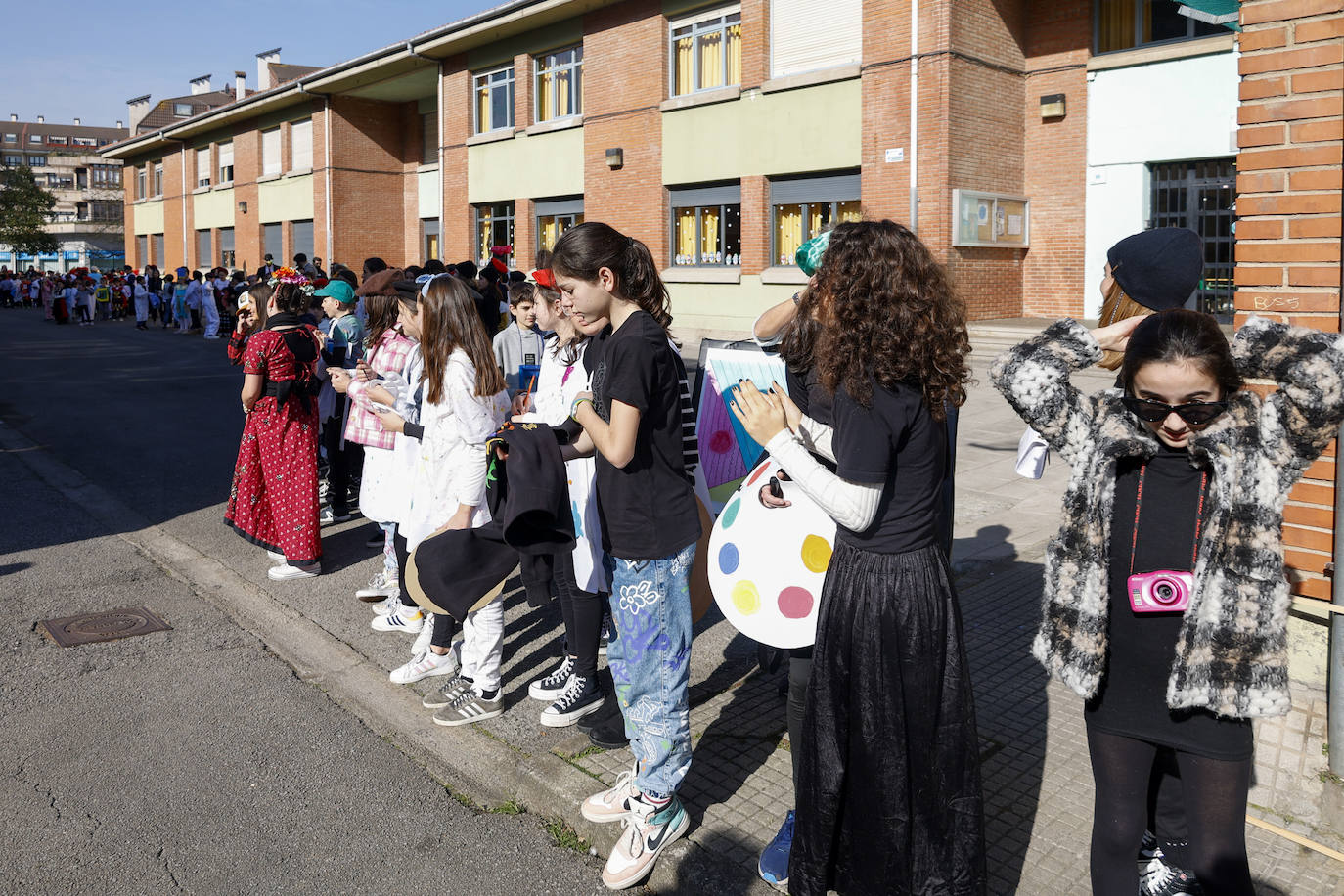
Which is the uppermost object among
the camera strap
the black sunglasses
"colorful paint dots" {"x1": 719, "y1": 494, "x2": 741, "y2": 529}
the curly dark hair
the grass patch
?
the curly dark hair

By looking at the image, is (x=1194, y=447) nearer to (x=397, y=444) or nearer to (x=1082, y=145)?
(x=397, y=444)

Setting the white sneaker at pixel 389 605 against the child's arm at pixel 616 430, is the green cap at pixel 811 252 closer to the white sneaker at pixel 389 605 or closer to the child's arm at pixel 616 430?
the child's arm at pixel 616 430

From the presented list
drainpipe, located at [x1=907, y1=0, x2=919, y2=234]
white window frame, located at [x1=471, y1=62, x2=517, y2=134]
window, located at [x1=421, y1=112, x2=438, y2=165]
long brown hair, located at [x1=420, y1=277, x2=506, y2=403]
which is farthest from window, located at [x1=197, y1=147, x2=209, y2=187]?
long brown hair, located at [x1=420, y1=277, x2=506, y2=403]

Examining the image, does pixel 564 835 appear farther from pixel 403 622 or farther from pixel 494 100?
pixel 494 100

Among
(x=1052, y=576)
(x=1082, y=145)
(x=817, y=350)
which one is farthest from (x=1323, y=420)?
(x=1082, y=145)

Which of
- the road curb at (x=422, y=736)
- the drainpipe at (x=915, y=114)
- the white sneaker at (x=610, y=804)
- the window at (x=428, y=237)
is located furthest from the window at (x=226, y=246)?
the white sneaker at (x=610, y=804)

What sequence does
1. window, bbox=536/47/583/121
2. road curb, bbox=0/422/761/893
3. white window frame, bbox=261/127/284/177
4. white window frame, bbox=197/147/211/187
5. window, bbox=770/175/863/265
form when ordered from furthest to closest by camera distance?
white window frame, bbox=197/147/211/187
white window frame, bbox=261/127/284/177
window, bbox=536/47/583/121
window, bbox=770/175/863/265
road curb, bbox=0/422/761/893

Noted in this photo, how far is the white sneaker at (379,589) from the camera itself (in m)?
6.23

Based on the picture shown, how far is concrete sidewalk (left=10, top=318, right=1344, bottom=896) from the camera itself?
11.2 feet

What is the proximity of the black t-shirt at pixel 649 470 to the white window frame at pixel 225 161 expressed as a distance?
40236 mm

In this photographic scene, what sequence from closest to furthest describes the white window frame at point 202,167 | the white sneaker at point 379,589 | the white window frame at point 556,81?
the white sneaker at point 379,589 → the white window frame at point 556,81 → the white window frame at point 202,167

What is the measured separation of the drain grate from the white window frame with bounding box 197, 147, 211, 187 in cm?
3943

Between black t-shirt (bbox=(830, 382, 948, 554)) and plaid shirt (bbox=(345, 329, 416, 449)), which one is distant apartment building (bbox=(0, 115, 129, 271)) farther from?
black t-shirt (bbox=(830, 382, 948, 554))

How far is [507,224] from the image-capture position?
26.8 m
